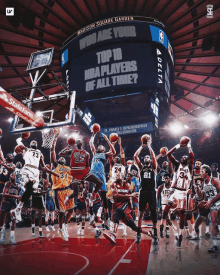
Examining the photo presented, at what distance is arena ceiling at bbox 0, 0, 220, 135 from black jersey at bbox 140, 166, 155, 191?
21.6 feet

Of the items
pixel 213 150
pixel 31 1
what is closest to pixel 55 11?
pixel 31 1

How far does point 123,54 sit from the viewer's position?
12.6 m

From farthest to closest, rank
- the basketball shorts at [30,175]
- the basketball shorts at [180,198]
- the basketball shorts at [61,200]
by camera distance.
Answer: the basketball shorts at [30,175], the basketball shorts at [61,200], the basketball shorts at [180,198]

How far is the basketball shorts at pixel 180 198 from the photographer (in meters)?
5.14

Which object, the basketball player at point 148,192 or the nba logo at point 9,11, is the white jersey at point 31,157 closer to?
the basketball player at point 148,192

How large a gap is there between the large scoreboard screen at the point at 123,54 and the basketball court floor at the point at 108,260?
939 cm

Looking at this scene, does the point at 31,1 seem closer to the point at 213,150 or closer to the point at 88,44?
the point at 88,44

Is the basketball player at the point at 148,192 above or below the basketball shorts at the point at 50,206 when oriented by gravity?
above

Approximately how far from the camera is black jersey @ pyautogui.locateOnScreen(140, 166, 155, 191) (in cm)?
549

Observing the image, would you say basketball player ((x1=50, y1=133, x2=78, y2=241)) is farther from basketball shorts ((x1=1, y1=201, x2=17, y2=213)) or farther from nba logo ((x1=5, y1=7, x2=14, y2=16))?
nba logo ((x1=5, y1=7, x2=14, y2=16))

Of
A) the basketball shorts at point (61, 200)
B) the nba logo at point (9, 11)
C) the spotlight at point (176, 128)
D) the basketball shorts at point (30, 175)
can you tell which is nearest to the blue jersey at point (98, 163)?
the basketball shorts at point (61, 200)

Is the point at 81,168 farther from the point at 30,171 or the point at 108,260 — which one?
the point at 108,260

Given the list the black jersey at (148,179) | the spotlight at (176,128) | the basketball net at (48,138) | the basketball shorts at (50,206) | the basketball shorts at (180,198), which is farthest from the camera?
the spotlight at (176,128)

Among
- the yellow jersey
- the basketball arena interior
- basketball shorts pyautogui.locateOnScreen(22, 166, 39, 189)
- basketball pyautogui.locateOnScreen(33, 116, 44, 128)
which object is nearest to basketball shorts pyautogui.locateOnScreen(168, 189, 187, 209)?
the basketball arena interior
